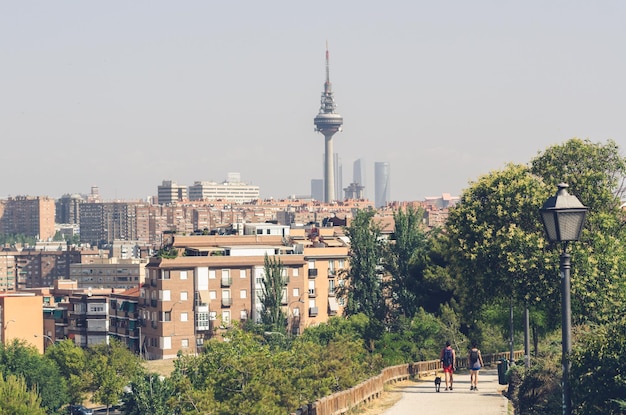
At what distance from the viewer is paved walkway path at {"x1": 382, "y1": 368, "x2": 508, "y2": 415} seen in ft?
92.1

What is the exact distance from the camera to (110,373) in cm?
10094

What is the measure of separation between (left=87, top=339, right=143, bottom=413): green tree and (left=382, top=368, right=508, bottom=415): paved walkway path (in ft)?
216

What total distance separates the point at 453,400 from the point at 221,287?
8541 centimetres

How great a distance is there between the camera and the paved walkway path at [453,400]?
28.1 m

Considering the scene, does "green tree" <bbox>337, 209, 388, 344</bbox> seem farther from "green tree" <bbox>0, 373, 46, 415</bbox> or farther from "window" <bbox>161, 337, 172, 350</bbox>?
"window" <bbox>161, 337, 172, 350</bbox>

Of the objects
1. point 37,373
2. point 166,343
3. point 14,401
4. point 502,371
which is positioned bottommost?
point 37,373

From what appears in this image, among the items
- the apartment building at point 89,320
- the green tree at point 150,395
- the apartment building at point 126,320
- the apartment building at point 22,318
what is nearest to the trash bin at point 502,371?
the green tree at point 150,395

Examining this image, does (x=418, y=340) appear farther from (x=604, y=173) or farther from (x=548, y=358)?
(x=548, y=358)

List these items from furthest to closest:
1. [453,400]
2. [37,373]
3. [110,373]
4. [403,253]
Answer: [110,373], [37,373], [403,253], [453,400]

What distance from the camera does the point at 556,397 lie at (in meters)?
23.8

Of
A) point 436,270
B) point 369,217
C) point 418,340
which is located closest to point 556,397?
point 418,340

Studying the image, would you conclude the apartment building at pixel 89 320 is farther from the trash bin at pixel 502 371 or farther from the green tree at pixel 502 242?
the trash bin at pixel 502 371

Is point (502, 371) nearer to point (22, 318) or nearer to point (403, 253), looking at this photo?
point (403, 253)

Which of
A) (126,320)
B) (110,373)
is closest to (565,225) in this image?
(110,373)
